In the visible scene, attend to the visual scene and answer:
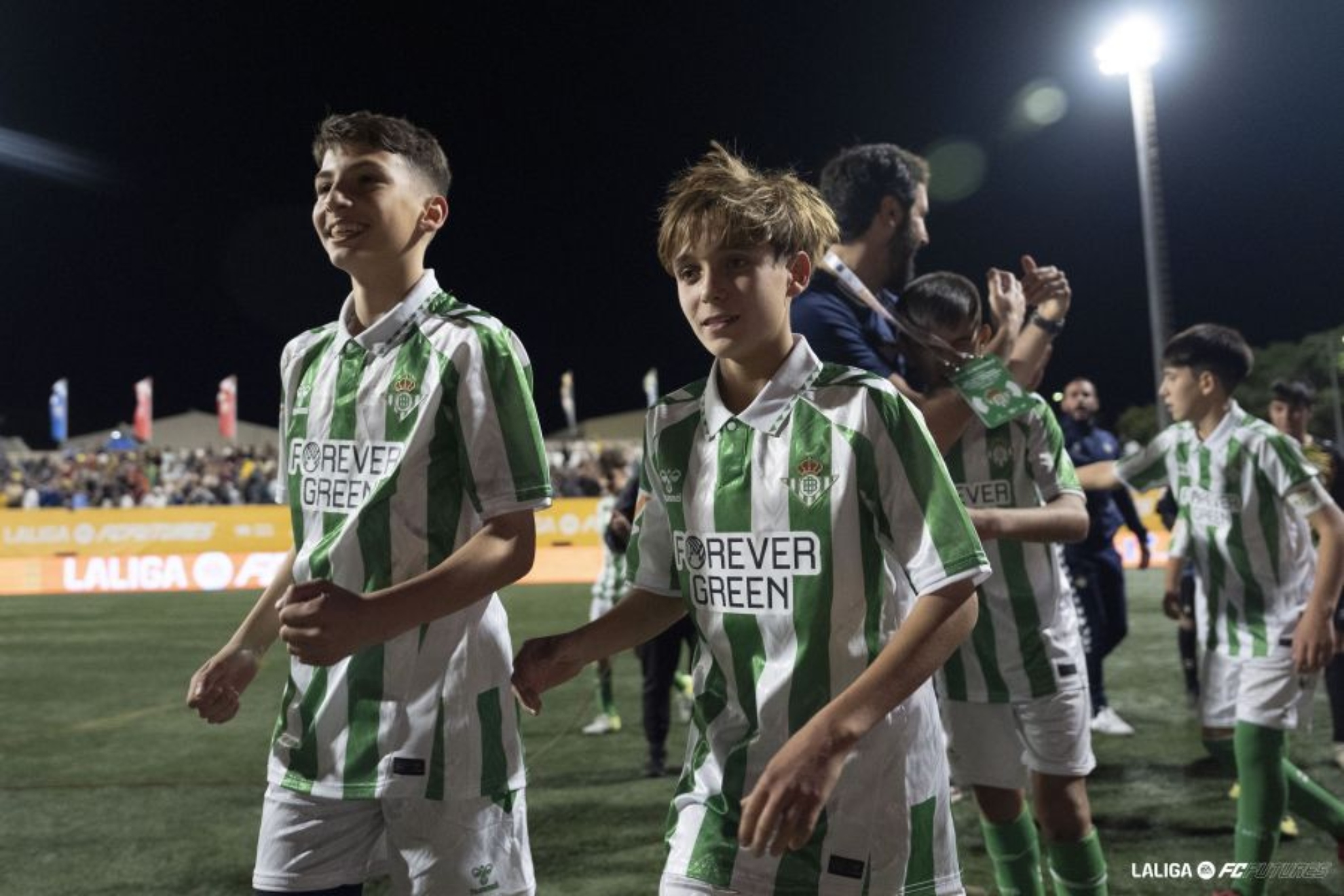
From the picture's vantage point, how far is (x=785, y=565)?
2.12 meters

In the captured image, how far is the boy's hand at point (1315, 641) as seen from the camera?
4.05m

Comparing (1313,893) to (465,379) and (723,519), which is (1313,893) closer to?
(723,519)

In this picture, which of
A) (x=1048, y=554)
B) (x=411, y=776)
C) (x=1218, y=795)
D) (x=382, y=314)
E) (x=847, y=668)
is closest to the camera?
(x=847, y=668)

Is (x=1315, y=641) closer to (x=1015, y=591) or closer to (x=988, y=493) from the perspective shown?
(x=1015, y=591)

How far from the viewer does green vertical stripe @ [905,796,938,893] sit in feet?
6.84

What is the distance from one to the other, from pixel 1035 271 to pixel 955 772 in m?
1.69

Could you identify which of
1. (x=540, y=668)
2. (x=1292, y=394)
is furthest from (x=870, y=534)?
(x=1292, y=394)

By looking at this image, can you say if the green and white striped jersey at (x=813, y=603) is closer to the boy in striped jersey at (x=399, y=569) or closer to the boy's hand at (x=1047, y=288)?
the boy in striped jersey at (x=399, y=569)

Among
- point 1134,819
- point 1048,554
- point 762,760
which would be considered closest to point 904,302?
point 1048,554

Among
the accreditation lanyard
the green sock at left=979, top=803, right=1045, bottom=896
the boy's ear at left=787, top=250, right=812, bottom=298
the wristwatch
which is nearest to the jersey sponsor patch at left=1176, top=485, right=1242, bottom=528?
the green sock at left=979, top=803, right=1045, bottom=896

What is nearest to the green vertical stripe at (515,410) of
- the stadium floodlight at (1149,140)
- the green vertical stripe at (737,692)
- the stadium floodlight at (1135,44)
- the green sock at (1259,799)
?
the green vertical stripe at (737,692)

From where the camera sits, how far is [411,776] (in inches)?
92.6

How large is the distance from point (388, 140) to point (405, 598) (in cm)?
99

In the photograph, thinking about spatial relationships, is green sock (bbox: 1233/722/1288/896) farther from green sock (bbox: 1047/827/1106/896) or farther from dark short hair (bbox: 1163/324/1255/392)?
dark short hair (bbox: 1163/324/1255/392)
